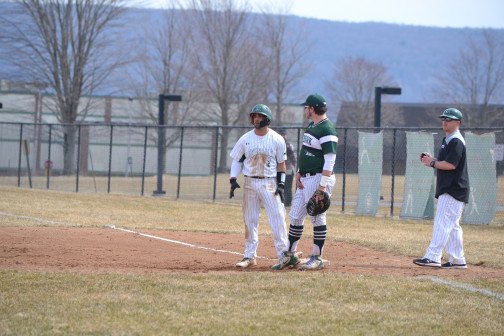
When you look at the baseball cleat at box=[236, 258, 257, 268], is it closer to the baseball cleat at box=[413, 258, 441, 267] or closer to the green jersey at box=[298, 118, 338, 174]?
the green jersey at box=[298, 118, 338, 174]

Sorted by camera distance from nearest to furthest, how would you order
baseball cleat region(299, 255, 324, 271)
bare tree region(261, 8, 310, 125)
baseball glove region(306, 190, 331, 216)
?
baseball glove region(306, 190, 331, 216), baseball cleat region(299, 255, 324, 271), bare tree region(261, 8, 310, 125)

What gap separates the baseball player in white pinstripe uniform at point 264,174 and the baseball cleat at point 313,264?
24 centimetres

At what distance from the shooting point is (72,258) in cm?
1196

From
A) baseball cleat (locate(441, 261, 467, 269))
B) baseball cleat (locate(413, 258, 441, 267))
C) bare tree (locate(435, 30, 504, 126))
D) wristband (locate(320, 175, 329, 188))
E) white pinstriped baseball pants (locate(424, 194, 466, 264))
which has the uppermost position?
bare tree (locate(435, 30, 504, 126))

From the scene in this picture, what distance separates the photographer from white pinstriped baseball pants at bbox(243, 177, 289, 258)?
453 inches

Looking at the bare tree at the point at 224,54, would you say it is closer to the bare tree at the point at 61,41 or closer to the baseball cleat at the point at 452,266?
the bare tree at the point at 61,41

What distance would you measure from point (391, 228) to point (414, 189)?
2.72 metres

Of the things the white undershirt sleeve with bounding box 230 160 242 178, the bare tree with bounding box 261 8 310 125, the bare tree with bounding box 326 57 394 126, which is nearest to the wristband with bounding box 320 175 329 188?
the white undershirt sleeve with bounding box 230 160 242 178

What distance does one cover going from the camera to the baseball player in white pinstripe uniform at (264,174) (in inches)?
452

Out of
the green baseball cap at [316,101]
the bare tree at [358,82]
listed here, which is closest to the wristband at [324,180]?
the green baseball cap at [316,101]

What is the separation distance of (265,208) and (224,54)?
36.2 m

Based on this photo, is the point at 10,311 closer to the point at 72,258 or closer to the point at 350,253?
the point at 72,258

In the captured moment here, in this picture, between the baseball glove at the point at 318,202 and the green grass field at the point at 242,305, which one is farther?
the baseball glove at the point at 318,202

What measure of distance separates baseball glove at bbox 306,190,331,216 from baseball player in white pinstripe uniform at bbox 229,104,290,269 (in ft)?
1.84
